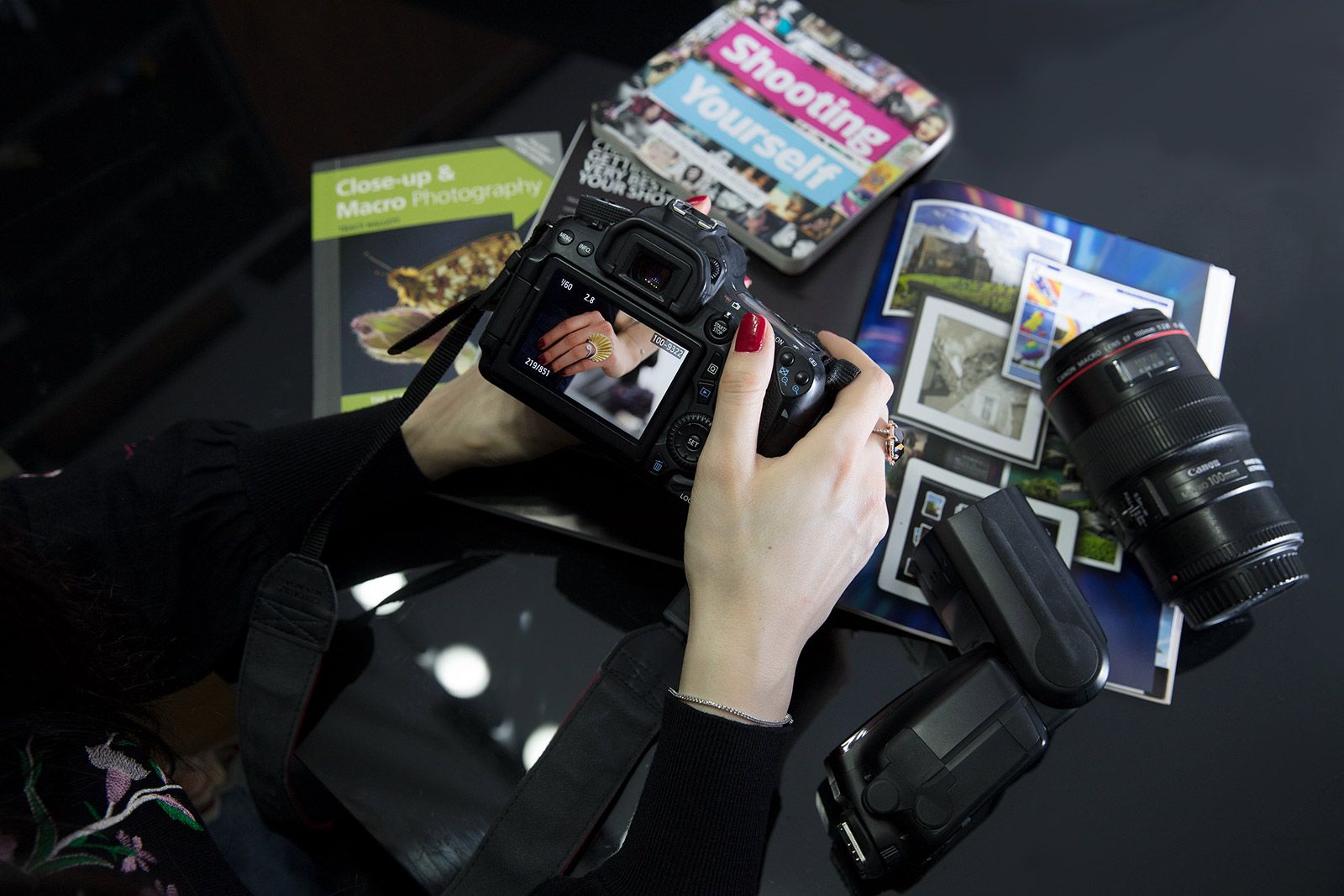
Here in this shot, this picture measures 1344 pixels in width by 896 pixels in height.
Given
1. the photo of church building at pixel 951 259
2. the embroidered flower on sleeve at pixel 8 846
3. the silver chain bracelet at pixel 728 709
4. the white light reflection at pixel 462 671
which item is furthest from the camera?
the photo of church building at pixel 951 259

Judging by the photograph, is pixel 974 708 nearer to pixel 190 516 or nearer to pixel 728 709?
Answer: pixel 728 709

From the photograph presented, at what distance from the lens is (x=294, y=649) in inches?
22.3

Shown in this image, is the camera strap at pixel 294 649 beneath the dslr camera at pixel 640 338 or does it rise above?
beneath

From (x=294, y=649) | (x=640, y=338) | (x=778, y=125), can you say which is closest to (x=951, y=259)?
(x=778, y=125)

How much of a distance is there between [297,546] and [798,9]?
623mm

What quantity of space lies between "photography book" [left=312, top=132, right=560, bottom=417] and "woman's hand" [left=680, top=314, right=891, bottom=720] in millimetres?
285

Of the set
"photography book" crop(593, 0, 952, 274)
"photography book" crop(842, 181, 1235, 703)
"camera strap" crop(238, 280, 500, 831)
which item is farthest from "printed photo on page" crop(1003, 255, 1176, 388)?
"camera strap" crop(238, 280, 500, 831)

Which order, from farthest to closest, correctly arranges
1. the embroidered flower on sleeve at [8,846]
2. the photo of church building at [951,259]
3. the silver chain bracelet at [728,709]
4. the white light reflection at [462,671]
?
the photo of church building at [951,259]
the white light reflection at [462,671]
the silver chain bracelet at [728,709]
the embroidered flower on sleeve at [8,846]

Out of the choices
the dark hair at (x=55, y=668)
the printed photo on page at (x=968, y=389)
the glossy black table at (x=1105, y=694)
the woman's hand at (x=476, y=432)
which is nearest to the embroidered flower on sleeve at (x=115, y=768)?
the dark hair at (x=55, y=668)

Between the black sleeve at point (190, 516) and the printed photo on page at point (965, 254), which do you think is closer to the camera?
the black sleeve at point (190, 516)

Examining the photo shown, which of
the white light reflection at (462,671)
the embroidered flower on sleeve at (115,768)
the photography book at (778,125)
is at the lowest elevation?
the white light reflection at (462,671)

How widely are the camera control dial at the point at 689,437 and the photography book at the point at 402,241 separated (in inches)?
9.3

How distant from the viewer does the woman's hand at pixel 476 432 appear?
0.61m

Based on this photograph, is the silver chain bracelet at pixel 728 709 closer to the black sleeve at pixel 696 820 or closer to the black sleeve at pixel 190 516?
the black sleeve at pixel 696 820
